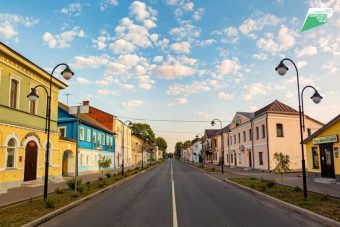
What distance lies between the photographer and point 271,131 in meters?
36.9

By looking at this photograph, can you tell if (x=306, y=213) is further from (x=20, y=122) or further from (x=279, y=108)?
(x=279, y=108)

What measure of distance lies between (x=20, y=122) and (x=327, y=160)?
21767mm

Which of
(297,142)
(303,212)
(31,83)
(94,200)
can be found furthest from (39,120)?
(297,142)

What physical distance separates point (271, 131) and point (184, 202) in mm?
26725

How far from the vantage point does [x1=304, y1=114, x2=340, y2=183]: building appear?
20.8 metres

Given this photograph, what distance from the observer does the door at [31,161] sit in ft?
67.5

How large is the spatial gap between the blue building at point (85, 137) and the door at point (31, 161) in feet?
38.6

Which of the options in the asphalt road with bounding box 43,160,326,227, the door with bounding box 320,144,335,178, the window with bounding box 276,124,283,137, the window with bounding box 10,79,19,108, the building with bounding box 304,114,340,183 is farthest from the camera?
the window with bounding box 276,124,283,137

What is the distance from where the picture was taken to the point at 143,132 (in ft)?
394

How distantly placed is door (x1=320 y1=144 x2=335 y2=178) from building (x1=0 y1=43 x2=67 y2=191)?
2099cm

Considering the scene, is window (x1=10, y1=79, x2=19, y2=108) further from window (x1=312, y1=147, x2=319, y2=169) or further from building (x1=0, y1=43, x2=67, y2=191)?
window (x1=312, y1=147, x2=319, y2=169)

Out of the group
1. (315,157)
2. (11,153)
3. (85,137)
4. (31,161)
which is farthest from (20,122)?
(315,157)

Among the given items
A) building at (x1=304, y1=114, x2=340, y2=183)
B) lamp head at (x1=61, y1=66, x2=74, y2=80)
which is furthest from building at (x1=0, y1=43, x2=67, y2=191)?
building at (x1=304, y1=114, x2=340, y2=183)

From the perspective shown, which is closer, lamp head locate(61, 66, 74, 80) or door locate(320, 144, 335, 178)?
lamp head locate(61, 66, 74, 80)
